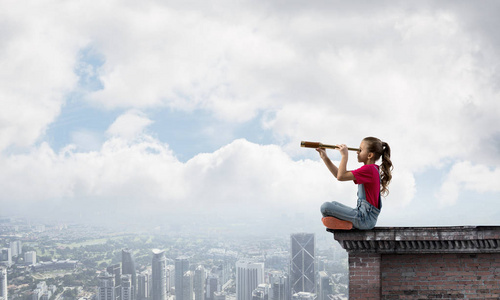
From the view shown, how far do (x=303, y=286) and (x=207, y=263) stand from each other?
1615 inches

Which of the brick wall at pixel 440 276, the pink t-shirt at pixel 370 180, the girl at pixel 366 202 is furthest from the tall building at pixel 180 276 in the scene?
the pink t-shirt at pixel 370 180

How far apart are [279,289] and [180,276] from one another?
26.6 m

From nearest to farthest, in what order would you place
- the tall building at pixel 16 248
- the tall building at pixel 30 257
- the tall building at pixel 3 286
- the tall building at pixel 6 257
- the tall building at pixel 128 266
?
the tall building at pixel 3 286, the tall building at pixel 128 266, the tall building at pixel 6 257, the tall building at pixel 30 257, the tall building at pixel 16 248

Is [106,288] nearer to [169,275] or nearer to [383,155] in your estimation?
[169,275]

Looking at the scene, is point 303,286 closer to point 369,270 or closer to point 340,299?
point 340,299

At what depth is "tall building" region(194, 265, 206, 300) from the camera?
102m

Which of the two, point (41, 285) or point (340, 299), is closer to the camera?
point (340, 299)

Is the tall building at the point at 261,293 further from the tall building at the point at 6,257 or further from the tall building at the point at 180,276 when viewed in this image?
the tall building at the point at 6,257

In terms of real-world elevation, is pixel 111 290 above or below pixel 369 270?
below

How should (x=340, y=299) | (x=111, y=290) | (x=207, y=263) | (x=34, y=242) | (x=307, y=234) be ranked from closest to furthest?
(x=340, y=299) → (x=111, y=290) → (x=307, y=234) → (x=207, y=263) → (x=34, y=242)

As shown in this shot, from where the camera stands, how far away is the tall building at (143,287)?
97438 mm

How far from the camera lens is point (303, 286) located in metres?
98.8

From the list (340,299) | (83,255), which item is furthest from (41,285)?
(340,299)

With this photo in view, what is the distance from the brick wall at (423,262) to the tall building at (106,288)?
307 ft
